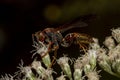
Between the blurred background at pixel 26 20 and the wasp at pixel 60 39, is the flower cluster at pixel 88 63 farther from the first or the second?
the blurred background at pixel 26 20

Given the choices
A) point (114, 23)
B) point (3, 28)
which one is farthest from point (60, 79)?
point (3, 28)

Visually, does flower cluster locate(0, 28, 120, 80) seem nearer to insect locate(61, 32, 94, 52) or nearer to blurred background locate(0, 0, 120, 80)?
insect locate(61, 32, 94, 52)

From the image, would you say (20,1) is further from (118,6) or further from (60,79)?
(60,79)

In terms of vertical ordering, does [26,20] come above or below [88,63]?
above

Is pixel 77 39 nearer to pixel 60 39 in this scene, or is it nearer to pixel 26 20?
pixel 60 39

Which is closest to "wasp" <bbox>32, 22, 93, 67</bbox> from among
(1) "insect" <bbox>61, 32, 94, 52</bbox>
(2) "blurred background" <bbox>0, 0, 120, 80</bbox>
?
(1) "insect" <bbox>61, 32, 94, 52</bbox>

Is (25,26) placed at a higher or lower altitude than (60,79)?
higher

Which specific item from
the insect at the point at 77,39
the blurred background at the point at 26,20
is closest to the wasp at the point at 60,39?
the insect at the point at 77,39

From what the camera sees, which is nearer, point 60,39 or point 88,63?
point 88,63

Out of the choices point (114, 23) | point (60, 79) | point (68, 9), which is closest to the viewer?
point (60, 79)

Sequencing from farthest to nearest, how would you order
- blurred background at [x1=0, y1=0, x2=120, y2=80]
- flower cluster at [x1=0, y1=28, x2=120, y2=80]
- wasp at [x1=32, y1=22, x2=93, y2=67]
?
blurred background at [x1=0, y1=0, x2=120, y2=80], wasp at [x1=32, y1=22, x2=93, y2=67], flower cluster at [x1=0, y1=28, x2=120, y2=80]

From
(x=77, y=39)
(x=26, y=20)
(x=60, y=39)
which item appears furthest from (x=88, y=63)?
(x=26, y=20)
